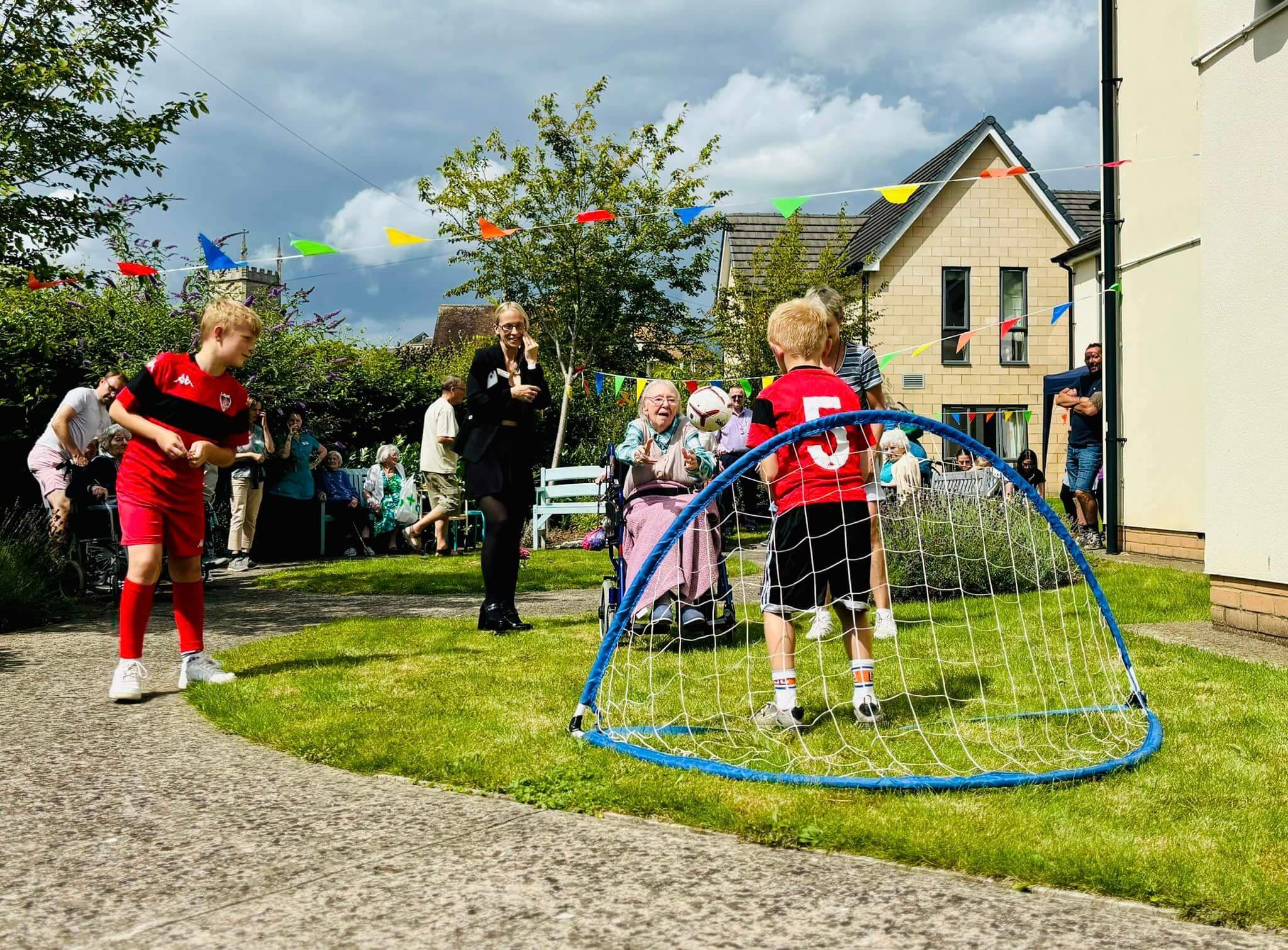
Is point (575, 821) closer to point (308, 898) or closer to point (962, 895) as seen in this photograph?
point (308, 898)

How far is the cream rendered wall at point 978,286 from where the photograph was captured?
2756 cm

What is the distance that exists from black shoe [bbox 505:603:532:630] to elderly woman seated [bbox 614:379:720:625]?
2.76 feet

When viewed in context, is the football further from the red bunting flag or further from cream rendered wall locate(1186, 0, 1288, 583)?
the red bunting flag

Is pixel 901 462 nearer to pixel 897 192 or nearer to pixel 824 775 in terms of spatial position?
pixel 897 192

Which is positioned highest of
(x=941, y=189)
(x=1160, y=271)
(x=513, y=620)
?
(x=941, y=189)

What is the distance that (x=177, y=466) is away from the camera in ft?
17.2

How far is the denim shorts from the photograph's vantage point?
12586 mm

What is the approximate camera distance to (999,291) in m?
27.8

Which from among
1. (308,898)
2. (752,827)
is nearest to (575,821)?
(752,827)

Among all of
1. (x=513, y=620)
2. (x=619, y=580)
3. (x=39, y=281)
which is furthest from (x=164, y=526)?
(x=39, y=281)

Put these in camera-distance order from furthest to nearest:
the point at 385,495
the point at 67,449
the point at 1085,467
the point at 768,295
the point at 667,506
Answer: the point at 768,295 → the point at 385,495 → the point at 1085,467 → the point at 67,449 → the point at 667,506

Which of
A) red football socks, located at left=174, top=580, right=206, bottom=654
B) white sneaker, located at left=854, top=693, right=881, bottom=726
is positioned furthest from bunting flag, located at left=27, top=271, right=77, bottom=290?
white sneaker, located at left=854, top=693, right=881, bottom=726

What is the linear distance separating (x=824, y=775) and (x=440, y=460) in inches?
427

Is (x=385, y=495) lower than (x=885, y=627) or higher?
higher
